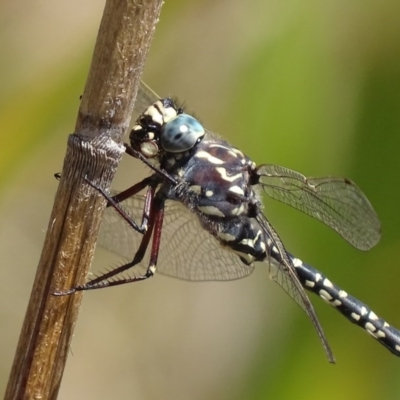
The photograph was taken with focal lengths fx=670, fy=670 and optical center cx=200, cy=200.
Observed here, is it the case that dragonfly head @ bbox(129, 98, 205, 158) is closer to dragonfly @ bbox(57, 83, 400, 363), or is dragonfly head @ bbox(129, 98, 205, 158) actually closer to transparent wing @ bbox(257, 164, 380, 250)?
dragonfly @ bbox(57, 83, 400, 363)

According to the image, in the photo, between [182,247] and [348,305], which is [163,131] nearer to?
[182,247]

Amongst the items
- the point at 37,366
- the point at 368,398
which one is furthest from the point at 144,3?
the point at 368,398

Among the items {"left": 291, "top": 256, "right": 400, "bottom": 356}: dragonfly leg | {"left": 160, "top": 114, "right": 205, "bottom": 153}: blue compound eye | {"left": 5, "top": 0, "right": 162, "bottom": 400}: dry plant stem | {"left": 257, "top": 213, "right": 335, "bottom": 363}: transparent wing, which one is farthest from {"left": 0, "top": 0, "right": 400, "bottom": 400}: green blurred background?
{"left": 5, "top": 0, "right": 162, "bottom": 400}: dry plant stem

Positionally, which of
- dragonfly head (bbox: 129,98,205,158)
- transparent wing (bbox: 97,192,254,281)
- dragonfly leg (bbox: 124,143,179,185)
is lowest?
transparent wing (bbox: 97,192,254,281)

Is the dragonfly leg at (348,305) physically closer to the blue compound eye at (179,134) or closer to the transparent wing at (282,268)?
the transparent wing at (282,268)

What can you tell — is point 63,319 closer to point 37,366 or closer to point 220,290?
point 37,366

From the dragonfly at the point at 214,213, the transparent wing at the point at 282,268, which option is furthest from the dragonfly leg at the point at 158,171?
the transparent wing at the point at 282,268

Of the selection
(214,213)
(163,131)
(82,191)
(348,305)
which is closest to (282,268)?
(214,213)
